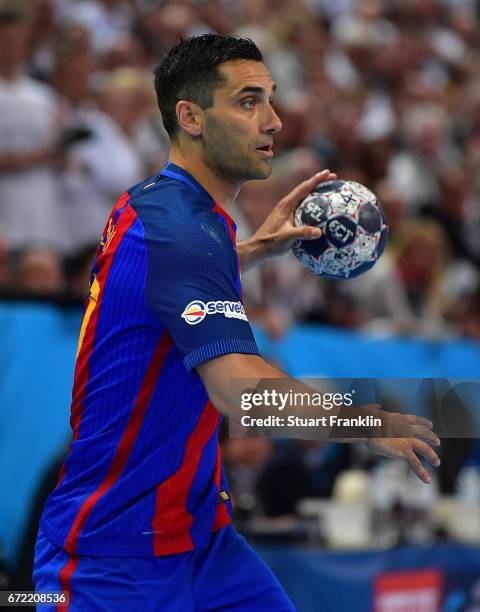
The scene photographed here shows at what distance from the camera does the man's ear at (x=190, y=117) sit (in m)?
3.66

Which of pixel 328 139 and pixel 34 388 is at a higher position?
pixel 328 139

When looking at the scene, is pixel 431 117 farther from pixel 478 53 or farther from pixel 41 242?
pixel 41 242

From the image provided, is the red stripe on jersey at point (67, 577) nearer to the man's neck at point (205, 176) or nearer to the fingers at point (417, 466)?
the fingers at point (417, 466)

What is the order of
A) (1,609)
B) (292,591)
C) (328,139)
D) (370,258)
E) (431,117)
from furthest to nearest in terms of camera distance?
1. (431,117)
2. (328,139)
3. (292,591)
4. (1,609)
5. (370,258)

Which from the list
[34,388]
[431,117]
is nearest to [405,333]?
[34,388]

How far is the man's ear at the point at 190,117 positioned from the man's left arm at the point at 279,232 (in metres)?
0.62

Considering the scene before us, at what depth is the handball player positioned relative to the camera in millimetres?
3248

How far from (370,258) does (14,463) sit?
10.3 feet

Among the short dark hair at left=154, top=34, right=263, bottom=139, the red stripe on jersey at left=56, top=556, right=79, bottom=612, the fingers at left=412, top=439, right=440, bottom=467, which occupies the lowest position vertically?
the red stripe on jersey at left=56, top=556, right=79, bottom=612

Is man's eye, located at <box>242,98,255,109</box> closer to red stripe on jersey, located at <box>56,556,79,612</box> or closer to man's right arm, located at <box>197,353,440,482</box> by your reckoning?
man's right arm, located at <box>197,353,440,482</box>

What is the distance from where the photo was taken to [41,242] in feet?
25.7

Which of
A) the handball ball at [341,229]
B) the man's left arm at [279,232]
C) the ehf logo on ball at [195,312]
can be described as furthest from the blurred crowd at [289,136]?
the ehf logo on ball at [195,312]

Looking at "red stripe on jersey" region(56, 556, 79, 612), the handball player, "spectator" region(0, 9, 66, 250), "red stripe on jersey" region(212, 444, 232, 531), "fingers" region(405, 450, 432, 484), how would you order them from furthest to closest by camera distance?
"spectator" region(0, 9, 66, 250) → "red stripe on jersey" region(212, 444, 232, 531) → "red stripe on jersey" region(56, 556, 79, 612) → the handball player → "fingers" region(405, 450, 432, 484)

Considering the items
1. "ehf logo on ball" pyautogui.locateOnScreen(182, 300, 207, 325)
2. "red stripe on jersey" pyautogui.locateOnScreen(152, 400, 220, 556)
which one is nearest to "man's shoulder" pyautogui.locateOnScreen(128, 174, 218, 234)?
"ehf logo on ball" pyautogui.locateOnScreen(182, 300, 207, 325)
